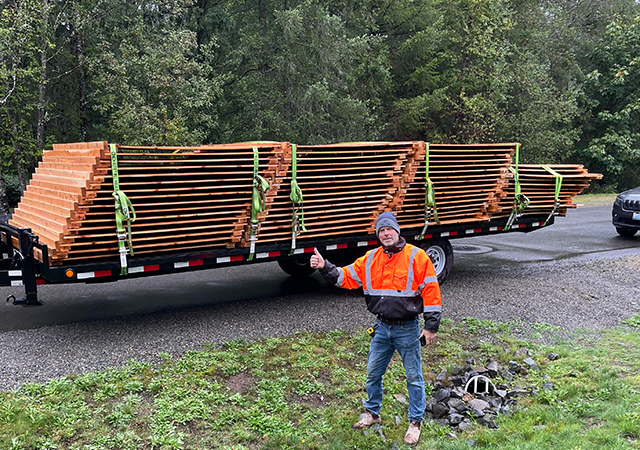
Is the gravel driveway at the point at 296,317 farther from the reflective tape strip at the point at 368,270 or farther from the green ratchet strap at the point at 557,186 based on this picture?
the reflective tape strip at the point at 368,270

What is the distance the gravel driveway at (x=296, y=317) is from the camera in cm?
583

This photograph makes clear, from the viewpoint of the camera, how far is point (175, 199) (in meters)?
6.51

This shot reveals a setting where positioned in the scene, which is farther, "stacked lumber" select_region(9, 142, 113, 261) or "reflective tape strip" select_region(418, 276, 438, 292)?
"stacked lumber" select_region(9, 142, 113, 261)

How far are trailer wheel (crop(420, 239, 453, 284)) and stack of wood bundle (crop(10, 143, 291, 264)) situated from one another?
10.9 ft

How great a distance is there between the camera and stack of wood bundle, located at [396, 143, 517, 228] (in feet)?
28.0

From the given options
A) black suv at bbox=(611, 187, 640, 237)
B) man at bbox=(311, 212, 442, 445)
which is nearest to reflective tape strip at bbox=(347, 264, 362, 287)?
man at bbox=(311, 212, 442, 445)

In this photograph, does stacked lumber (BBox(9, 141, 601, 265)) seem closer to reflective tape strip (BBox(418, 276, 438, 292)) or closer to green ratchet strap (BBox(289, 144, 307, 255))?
green ratchet strap (BBox(289, 144, 307, 255))

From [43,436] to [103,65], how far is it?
621 inches

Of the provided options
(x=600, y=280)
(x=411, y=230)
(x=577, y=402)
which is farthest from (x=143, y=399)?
(x=600, y=280)

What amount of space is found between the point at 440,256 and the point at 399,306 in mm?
5219

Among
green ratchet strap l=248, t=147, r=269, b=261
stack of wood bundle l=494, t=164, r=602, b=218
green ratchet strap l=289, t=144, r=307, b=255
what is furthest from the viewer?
stack of wood bundle l=494, t=164, r=602, b=218

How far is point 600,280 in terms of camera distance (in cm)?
981

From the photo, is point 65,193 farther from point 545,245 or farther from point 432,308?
point 545,245

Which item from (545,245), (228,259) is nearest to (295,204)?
(228,259)
